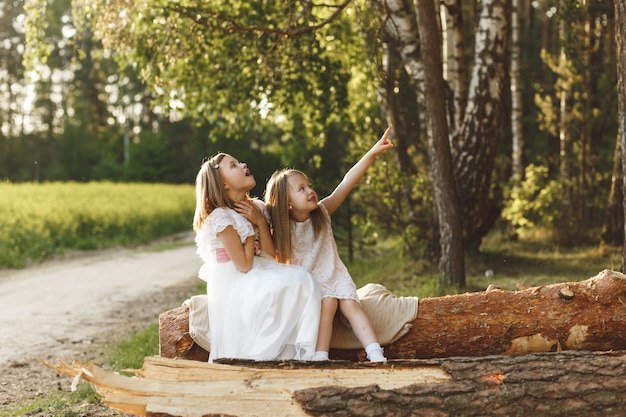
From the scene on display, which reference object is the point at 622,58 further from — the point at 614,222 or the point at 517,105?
the point at 517,105

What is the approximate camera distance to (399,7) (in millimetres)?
10211

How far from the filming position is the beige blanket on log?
502cm

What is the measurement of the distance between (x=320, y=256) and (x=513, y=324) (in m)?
1.35

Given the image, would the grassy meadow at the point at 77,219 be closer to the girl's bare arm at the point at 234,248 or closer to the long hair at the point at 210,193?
the long hair at the point at 210,193

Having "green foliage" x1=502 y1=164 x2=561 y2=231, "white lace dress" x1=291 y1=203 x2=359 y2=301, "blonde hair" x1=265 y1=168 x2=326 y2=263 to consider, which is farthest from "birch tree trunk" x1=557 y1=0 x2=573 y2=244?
"blonde hair" x1=265 y1=168 x2=326 y2=263

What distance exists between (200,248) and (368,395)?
1.84 m

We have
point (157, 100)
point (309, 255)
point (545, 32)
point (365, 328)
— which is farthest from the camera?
point (545, 32)

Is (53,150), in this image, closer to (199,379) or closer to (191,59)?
(191,59)

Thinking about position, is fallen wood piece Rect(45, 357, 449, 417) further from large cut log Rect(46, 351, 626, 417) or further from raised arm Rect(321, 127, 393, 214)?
raised arm Rect(321, 127, 393, 214)

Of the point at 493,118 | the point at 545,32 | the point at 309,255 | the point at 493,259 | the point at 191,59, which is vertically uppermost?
the point at 545,32

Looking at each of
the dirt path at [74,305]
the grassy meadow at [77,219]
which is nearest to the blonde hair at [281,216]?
the dirt path at [74,305]

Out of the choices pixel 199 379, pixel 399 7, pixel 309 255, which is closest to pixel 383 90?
pixel 399 7

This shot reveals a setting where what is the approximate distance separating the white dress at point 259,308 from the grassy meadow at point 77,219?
10.3 metres

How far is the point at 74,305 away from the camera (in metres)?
10.5
